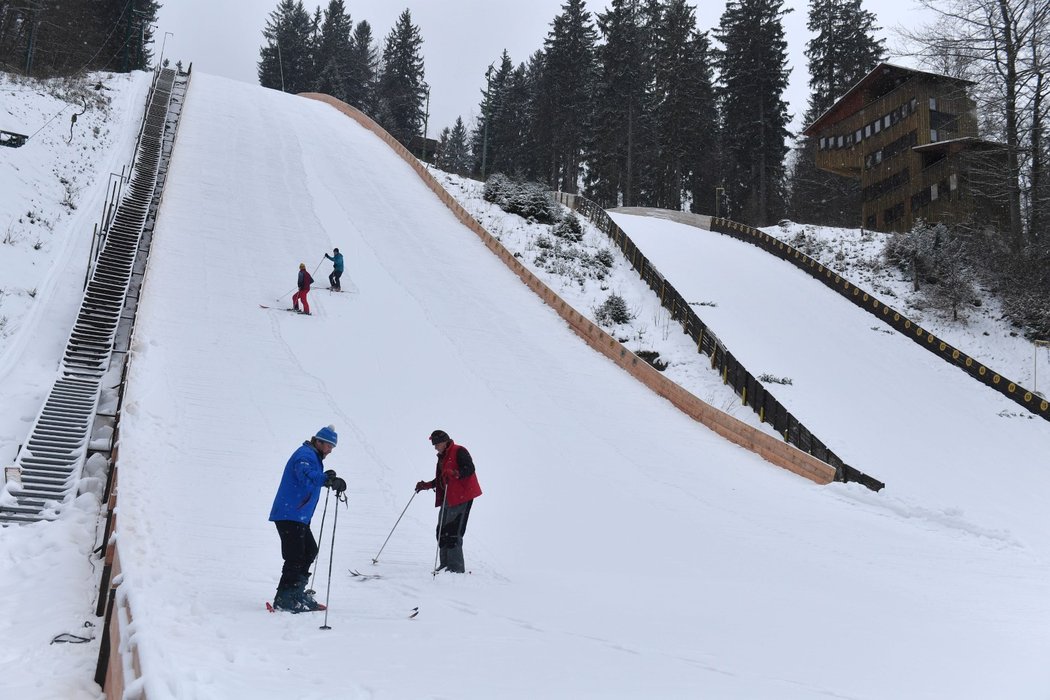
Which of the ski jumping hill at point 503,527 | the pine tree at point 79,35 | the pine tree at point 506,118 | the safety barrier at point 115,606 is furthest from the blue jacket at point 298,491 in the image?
the pine tree at point 506,118

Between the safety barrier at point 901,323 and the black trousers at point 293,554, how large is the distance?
18.7 meters

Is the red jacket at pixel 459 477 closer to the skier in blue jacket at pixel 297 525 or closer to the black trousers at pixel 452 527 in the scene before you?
the black trousers at pixel 452 527

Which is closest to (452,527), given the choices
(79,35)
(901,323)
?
(901,323)

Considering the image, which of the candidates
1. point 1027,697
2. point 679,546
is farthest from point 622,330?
point 1027,697

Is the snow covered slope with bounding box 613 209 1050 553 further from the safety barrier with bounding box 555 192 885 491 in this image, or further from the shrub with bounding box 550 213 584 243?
the shrub with bounding box 550 213 584 243

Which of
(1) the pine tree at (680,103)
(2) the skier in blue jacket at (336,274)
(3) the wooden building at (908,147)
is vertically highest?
(1) the pine tree at (680,103)

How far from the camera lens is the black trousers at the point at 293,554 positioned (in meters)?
5.96

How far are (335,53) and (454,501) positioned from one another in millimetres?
81392

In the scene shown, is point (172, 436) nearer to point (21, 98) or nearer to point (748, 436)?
point (748, 436)

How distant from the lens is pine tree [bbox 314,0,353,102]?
77125 mm

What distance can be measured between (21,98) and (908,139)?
125 feet

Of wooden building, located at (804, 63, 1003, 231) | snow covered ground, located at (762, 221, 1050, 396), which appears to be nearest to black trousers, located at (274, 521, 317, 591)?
snow covered ground, located at (762, 221, 1050, 396)

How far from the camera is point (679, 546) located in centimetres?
959

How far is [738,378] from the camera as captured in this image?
18.0 m
